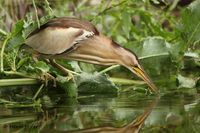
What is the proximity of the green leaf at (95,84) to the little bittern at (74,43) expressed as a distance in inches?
4.0

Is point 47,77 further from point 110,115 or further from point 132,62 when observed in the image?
point 110,115

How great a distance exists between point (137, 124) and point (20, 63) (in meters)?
1.11

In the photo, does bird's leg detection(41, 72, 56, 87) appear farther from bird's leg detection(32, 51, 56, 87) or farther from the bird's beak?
the bird's beak

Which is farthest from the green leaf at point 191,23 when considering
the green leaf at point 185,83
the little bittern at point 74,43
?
the little bittern at point 74,43

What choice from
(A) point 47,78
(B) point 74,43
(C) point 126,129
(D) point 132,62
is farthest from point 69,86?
(C) point 126,129

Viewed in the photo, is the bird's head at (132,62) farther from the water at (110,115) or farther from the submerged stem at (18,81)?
the submerged stem at (18,81)

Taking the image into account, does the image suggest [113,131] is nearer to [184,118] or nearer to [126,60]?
[184,118]

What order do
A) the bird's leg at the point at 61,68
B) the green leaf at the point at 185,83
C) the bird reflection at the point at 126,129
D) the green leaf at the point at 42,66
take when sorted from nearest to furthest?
the bird reflection at the point at 126,129, the green leaf at the point at 42,66, the bird's leg at the point at 61,68, the green leaf at the point at 185,83

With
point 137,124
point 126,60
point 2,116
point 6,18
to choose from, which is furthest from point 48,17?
point 6,18

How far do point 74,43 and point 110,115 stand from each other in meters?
0.71

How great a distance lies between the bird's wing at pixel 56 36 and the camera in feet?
12.5

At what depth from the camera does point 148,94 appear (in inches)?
157

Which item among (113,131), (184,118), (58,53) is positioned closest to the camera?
(113,131)

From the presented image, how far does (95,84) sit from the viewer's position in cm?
397
